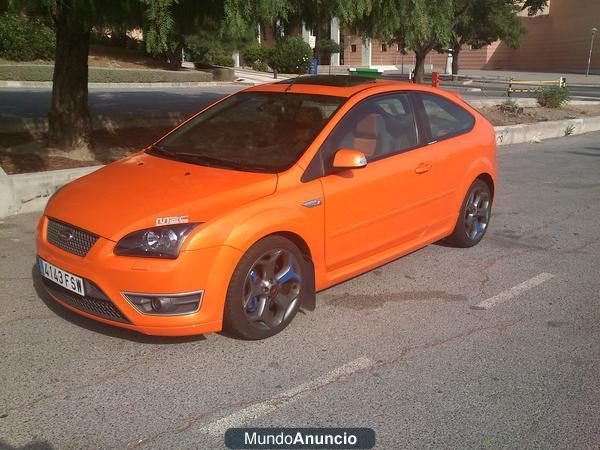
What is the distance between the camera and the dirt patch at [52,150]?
8.35 meters

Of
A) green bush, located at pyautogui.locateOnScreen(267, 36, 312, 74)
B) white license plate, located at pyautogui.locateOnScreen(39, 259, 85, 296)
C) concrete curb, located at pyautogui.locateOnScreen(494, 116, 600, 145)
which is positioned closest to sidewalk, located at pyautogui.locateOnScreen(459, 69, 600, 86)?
green bush, located at pyautogui.locateOnScreen(267, 36, 312, 74)

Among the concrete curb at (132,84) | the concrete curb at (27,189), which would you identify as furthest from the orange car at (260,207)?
the concrete curb at (132,84)

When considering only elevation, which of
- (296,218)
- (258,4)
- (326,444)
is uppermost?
(258,4)

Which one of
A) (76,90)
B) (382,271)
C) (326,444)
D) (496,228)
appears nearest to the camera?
(326,444)

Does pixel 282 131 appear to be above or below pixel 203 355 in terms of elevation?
above

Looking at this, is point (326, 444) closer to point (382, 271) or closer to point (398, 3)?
point (382, 271)

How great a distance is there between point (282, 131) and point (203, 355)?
1730 millimetres

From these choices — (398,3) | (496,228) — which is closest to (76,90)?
(398,3)

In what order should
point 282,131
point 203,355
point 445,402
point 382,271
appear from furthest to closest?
point 382,271
point 282,131
point 203,355
point 445,402

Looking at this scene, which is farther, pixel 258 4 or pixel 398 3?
pixel 398 3

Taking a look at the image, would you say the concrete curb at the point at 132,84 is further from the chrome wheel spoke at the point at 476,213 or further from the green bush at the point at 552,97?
the chrome wheel spoke at the point at 476,213

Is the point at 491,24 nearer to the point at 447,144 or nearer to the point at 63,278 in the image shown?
the point at 447,144

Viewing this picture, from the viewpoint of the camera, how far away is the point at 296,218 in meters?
3.87

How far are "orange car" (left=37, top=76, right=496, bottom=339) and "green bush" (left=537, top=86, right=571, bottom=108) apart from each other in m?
15.2
